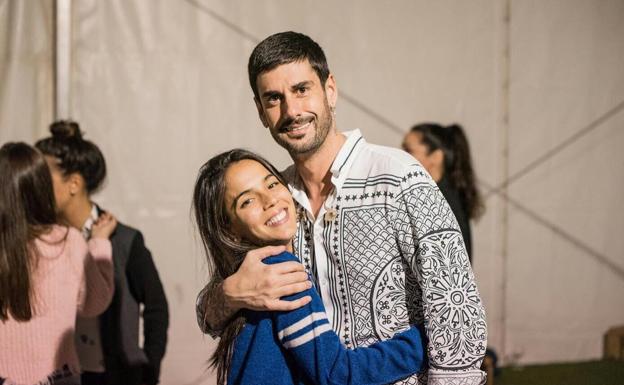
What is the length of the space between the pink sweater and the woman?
76cm

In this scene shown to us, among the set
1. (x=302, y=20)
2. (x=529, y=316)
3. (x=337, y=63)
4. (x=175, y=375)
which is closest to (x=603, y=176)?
(x=529, y=316)

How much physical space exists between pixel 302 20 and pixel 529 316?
236 cm

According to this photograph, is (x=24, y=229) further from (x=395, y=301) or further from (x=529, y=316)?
(x=529, y=316)

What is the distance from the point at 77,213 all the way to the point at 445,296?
1.71 metres

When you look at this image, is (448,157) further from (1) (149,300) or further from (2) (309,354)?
(2) (309,354)

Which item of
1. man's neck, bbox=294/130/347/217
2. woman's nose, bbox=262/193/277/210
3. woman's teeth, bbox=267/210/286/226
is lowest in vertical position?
woman's teeth, bbox=267/210/286/226

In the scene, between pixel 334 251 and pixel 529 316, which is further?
pixel 529 316

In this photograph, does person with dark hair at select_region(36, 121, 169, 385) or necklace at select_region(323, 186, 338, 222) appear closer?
necklace at select_region(323, 186, 338, 222)

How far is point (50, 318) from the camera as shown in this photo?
2.11m

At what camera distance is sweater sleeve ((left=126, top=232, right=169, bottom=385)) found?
253cm

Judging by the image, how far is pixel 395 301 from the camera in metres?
1.49

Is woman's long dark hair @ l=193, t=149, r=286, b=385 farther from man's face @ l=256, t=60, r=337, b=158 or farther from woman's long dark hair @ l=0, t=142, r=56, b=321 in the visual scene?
woman's long dark hair @ l=0, t=142, r=56, b=321

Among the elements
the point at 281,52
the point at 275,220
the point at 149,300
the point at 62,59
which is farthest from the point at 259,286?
A: the point at 62,59

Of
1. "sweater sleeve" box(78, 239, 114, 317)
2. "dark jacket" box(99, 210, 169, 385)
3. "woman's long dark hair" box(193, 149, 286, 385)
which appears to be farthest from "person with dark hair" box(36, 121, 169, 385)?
"woman's long dark hair" box(193, 149, 286, 385)
